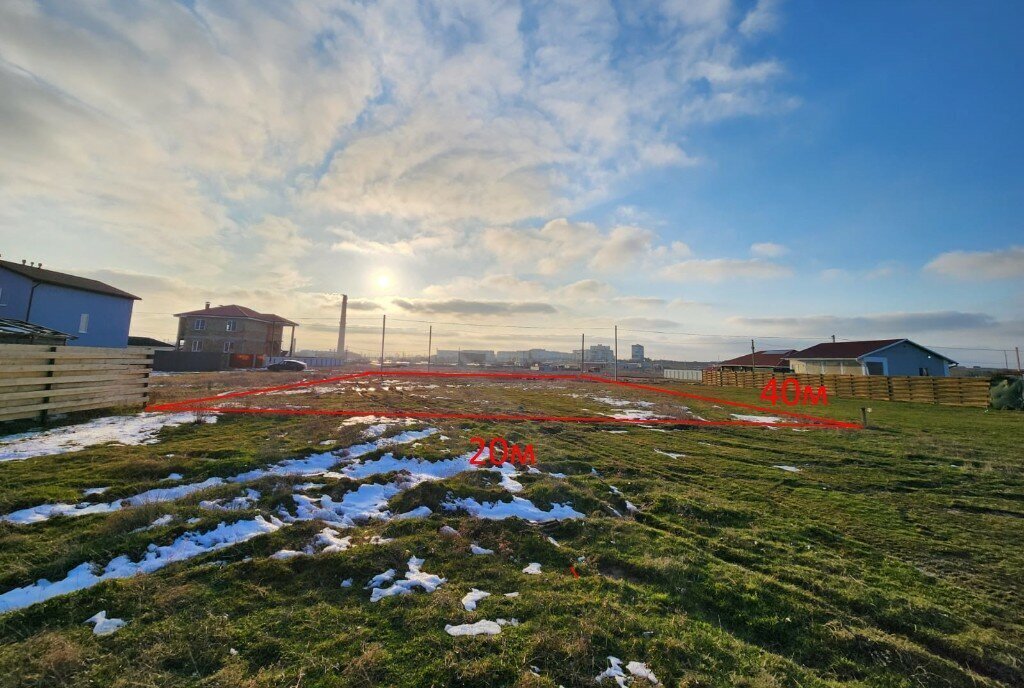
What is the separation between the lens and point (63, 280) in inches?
1116

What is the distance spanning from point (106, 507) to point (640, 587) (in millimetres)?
7769

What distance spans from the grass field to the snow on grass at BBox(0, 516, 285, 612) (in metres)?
0.12

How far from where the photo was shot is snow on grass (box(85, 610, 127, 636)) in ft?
10.6

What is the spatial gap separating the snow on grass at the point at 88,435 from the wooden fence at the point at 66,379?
2.77 ft

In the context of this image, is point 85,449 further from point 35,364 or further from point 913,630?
point 913,630

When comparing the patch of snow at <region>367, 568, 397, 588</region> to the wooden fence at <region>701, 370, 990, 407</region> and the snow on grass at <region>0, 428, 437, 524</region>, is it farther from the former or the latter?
the wooden fence at <region>701, 370, 990, 407</region>

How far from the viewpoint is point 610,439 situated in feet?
43.0

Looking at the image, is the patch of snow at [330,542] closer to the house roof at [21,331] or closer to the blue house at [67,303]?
the house roof at [21,331]

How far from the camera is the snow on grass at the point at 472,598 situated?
3.95 metres

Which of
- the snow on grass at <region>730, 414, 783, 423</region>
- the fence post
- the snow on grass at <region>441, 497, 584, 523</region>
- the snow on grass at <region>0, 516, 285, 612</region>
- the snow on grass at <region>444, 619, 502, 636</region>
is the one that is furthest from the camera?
the snow on grass at <region>730, 414, 783, 423</region>

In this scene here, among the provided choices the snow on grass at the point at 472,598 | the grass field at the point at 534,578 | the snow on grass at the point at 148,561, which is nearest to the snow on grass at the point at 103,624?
the grass field at the point at 534,578

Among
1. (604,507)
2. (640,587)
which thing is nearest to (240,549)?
(640,587)

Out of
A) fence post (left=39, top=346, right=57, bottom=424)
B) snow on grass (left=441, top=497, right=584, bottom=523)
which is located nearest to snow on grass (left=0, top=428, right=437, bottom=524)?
snow on grass (left=441, top=497, right=584, bottom=523)

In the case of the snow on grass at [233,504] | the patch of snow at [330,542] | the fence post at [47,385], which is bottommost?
the patch of snow at [330,542]
